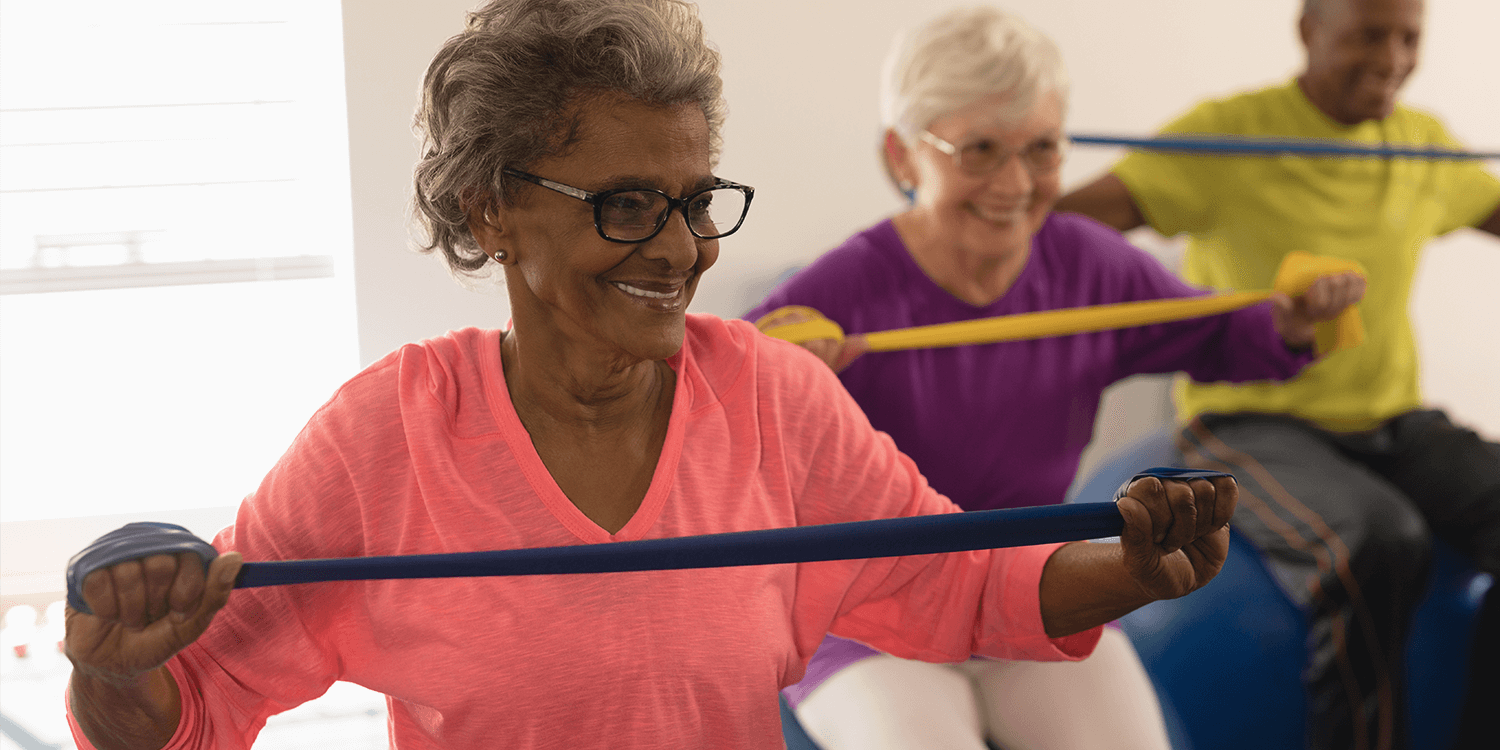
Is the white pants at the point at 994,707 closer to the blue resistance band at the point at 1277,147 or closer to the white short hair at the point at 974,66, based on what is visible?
the white short hair at the point at 974,66

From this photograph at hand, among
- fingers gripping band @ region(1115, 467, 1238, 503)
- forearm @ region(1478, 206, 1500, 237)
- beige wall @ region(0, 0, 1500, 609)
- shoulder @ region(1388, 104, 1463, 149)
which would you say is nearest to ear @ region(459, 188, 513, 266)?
fingers gripping band @ region(1115, 467, 1238, 503)

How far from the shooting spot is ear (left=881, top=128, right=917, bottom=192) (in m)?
2.05

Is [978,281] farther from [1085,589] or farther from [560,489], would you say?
[560,489]

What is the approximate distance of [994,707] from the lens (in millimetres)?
1625

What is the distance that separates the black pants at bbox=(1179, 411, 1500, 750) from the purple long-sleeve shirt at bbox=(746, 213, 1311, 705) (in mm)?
356

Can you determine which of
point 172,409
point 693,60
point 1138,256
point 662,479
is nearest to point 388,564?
point 662,479

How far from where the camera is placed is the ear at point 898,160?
2053 mm

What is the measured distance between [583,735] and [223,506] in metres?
1.85

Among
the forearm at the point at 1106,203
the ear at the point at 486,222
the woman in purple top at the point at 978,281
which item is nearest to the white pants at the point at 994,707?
the woman in purple top at the point at 978,281

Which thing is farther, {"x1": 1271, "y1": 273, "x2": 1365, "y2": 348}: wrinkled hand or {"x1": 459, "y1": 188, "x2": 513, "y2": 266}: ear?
{"x1": 1271, "y1": 273, "x2": 1365, "y2": 348}: wrinkled hand

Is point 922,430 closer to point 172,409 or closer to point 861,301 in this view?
point 861,301

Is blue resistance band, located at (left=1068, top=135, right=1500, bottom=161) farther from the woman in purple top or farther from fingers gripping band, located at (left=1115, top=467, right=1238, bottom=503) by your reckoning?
fingers gripping band, located at (left=1115, top=467, right=1238, bottom=503)

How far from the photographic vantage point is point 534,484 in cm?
117

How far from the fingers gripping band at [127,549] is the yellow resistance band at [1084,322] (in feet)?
3.24
